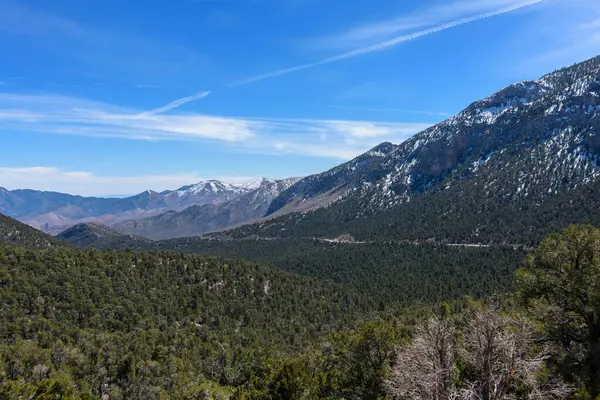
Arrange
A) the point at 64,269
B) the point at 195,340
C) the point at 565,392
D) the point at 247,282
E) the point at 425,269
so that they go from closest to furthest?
1. the point at 565,392
2. the point at 195,340
3. the point at 64,269
4. the point at 247,282
5. the point at 425,269

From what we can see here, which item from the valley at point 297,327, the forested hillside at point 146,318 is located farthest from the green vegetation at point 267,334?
the forested hillside at point 146,318

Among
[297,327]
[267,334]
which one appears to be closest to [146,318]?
[267,334]

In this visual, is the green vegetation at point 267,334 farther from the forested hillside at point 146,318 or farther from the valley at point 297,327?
the forested hillside at point 146,318

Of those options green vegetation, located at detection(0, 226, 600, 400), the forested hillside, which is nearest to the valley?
green vegetation, located at detection(0, 226, 600, 400)

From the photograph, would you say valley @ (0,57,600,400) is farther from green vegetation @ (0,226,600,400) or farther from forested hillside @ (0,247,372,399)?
forested hillside @ (0,247,372,399)

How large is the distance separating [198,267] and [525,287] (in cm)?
12296

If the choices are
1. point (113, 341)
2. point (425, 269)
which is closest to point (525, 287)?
point (113, 341)

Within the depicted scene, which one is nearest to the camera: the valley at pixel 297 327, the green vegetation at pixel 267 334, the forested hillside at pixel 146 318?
the green vegetation at pixel 267 334

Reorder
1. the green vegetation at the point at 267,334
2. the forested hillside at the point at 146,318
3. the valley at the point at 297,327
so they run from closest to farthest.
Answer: the green vegetation at the point at 267,334
the valley at the point at 297,327
the forested hillside at the point at 146,318

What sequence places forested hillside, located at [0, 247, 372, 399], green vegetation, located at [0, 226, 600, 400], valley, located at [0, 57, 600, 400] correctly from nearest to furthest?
green vegetation, located at [0, 226, 600, 400], valley, located at [0, 57, 600, 400], forested hillside, located at [0, 247, 372, 399]

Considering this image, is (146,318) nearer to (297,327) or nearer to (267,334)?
(267,334)

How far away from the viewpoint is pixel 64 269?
354 ft

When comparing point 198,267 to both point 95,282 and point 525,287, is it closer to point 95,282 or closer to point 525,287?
point 95,282

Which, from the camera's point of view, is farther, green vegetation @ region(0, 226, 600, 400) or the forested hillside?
the forested hillside
